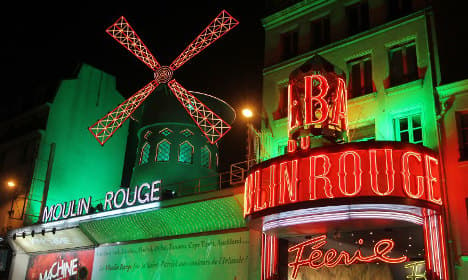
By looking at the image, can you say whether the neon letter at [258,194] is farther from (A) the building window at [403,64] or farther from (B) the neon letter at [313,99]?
(A) the building window at [403,64]

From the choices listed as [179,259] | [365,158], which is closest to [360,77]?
[365,158]

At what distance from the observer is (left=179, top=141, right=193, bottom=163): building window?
1844 cm

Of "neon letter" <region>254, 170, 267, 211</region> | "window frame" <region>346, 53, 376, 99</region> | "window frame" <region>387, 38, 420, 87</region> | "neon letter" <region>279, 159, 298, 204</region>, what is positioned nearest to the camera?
"neon letter" <region>279, 159, 298, 204</region>

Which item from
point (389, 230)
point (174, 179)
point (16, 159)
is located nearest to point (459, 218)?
point (389, 230)

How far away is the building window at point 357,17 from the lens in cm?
1217

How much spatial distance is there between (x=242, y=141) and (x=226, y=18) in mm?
4874

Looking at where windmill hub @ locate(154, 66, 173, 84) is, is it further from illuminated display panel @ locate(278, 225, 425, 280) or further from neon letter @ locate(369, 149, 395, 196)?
neon letter @ locate(369, 149, 395, 196)

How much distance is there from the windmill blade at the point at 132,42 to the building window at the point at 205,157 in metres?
3.72

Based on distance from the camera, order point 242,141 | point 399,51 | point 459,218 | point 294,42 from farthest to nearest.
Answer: point 242,141
point 294,42
point 399,51
point 459,218

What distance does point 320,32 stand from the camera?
1307cm

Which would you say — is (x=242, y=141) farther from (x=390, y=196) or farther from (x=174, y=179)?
(x=390, y=196)

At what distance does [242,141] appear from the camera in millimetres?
19219

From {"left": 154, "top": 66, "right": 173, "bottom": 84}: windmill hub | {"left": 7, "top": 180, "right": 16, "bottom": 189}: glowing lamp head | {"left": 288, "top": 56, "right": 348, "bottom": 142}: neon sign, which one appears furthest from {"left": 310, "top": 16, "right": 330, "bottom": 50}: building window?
{"left": 7, "top": 180, "right": 16, "bottom": 189}: glowing lamp head

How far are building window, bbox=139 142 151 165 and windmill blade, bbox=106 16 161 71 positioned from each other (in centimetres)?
301
